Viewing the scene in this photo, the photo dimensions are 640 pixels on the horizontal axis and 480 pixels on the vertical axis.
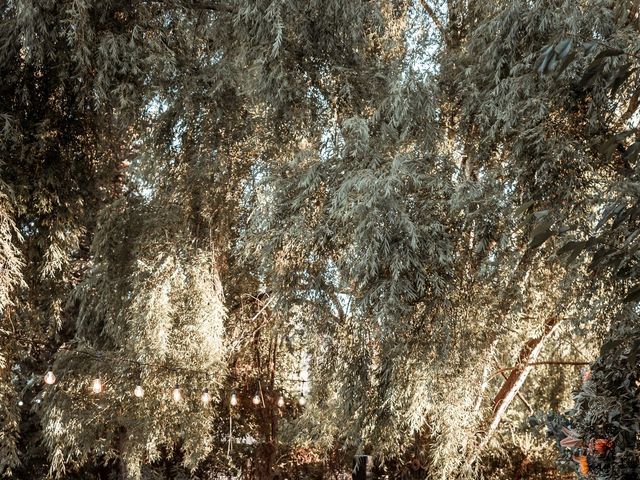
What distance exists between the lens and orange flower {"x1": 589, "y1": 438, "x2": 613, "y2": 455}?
104 inches

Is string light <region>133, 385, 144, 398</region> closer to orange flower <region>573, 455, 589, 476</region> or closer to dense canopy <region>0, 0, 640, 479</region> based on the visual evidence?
dense canopy <region>0, 0, 640, 479</region>

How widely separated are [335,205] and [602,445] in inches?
74.1

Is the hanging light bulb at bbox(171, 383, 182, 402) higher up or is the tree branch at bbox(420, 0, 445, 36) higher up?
the tree branch at bbox(420, 0, 445, 36)

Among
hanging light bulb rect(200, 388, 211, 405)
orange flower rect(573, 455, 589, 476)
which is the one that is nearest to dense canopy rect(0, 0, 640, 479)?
orange flower rect(573, 455, 589, 476)

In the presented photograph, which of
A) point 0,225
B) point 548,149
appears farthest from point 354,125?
point 0,225

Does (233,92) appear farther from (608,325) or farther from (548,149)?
(608,325)

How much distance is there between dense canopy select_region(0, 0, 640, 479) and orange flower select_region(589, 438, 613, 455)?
0.02 metres

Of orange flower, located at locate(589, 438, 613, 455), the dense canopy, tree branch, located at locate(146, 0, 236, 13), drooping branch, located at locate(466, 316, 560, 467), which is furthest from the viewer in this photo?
drooping branch, located at locate(466, 316, 560, 467)

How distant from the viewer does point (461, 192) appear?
12.3ft

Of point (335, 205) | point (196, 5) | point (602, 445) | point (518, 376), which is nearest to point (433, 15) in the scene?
point (196, 5)

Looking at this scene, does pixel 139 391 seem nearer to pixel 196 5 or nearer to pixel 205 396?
pixel 205 396

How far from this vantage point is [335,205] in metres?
3.95

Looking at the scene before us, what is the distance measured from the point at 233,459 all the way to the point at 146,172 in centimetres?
368

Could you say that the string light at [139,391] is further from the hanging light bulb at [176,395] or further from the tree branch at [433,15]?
the tree branch at [433,15]
